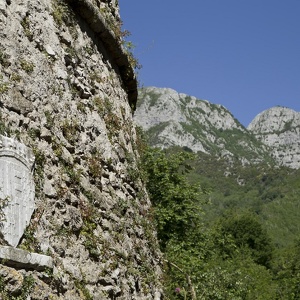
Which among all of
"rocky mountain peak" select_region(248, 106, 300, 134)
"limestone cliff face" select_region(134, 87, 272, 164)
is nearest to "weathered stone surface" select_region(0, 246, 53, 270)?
"limestone cliff face" select_region(134, 87, 272, 164)

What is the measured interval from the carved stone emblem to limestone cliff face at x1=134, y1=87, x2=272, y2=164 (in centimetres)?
12669

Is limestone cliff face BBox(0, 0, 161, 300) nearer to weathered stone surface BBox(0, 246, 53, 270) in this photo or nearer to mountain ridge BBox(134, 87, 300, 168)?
weathered stone surface BBox(0, 246, 53, 270)

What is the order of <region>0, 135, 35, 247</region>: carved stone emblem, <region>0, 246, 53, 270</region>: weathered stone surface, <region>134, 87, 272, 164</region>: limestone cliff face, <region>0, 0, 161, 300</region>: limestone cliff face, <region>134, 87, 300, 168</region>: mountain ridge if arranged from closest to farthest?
<region>0, 246, 53, 270</region>: weathered stone surface → <region>0, 135, 35, 247</region>: carved stone emblem → <region>0, 0, 161, 300</region>: limestone cliff face → <region>134, 87, 272, 164</region>: limestone cliff face → <region>134, 87, 300, 168</region>: mountain ridge

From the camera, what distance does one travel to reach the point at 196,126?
531 ft

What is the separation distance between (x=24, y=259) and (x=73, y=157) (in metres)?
2.12

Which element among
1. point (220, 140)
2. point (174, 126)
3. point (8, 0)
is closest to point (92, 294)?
point (8, 0)

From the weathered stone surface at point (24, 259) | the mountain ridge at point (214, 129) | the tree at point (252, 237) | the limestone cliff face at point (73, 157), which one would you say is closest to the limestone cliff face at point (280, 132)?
the mountain ridge at point (214, 129)

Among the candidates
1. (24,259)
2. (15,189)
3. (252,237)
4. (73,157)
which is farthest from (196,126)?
(24,259)

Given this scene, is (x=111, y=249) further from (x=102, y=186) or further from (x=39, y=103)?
(x=39, y=103)

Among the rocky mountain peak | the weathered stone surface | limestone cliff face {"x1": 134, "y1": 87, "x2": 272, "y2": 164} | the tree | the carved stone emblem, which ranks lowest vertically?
the weathered stone surface

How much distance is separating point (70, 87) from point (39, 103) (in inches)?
42.8

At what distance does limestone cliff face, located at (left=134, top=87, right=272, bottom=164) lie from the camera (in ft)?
472

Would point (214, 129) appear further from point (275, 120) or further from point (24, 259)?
point (24, 259)

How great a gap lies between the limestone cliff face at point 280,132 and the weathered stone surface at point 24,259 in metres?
153
